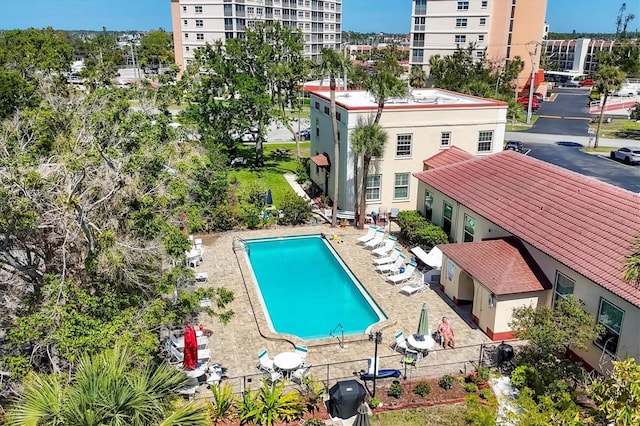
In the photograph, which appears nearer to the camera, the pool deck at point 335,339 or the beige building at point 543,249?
the beige building at point 543,249

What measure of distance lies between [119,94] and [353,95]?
17473mm

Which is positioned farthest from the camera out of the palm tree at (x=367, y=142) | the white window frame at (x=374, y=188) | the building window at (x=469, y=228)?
the white window frame at (x=374, y=188)

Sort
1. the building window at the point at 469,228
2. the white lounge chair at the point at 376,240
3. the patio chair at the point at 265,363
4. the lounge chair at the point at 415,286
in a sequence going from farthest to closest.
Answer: the white lounge chair at the point at 376,240, the building window at the point at 469,228, the lounge chair at the point at 415,286, the patio chair at the point at 265,363

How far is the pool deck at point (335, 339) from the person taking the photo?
1722 centimetres

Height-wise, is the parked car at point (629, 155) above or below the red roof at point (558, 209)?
below

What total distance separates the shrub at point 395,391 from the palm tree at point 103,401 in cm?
654

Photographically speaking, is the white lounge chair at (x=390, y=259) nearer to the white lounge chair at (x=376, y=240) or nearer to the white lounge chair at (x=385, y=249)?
the white lounge chair at (x=385, y=249)

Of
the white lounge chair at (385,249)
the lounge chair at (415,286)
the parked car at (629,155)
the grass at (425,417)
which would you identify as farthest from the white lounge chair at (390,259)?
the parked car at (629,155)

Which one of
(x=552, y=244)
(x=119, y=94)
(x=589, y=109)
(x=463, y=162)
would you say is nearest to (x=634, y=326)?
(x=552, y=244)

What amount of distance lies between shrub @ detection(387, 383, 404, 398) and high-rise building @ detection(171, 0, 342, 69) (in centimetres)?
8389

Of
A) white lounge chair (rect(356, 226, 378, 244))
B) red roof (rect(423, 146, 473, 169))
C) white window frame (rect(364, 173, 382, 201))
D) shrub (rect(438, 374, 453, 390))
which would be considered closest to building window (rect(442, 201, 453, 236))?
white lounge chair (rect(356, 226, 378, 244))

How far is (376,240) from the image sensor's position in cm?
2761

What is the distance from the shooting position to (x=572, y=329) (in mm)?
15016

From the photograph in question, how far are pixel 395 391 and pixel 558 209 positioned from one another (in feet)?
33.9
